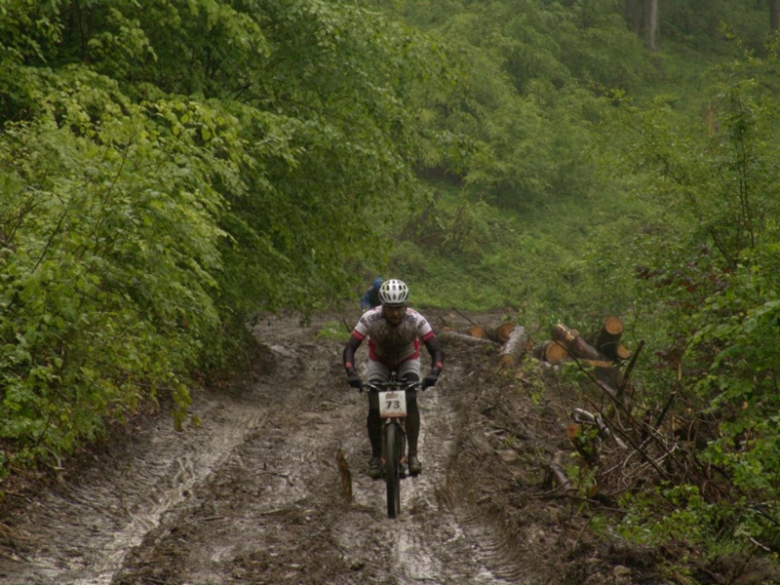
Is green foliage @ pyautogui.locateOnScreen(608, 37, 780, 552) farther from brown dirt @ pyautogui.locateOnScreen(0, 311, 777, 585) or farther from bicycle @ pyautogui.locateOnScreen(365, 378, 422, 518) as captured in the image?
bicycle @ pyautogui.locateOnScreen(365, 378, 422, 518)

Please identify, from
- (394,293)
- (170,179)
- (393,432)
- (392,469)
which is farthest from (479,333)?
(170,179)

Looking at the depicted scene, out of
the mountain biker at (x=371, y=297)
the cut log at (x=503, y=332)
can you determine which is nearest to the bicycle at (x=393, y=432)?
the mountain biker at (x=371, y=297)

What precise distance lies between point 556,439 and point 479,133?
24450 mm

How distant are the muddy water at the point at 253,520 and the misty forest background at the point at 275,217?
0.65m

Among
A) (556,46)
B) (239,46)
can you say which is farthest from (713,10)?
(239,46)

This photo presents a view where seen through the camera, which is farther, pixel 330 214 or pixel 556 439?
pixel 330 214

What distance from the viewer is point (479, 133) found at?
34.3 meters

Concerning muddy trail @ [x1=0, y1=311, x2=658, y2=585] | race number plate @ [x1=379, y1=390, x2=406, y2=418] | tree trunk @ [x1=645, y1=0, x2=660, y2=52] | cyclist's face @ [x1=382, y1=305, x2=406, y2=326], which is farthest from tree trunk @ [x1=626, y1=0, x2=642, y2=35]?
race number plate @ [x1=379, y1=390, x2=406, y2=418]

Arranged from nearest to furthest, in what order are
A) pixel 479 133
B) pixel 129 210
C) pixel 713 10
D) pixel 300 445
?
pixel 129 210
pixel 300 445
pixel 479 133
pixel 713 10

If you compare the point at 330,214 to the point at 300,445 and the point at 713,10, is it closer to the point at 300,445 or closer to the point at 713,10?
the point at 300,445

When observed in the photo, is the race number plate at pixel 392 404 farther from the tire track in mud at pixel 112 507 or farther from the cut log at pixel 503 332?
the cut log at pixel 503 332

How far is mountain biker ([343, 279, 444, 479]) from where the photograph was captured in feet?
30.2

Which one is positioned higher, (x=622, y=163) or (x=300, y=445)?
(x=622, y=163)

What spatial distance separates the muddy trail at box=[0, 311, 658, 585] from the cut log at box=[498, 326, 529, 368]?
10.0 feet
